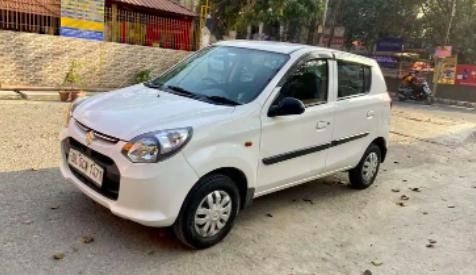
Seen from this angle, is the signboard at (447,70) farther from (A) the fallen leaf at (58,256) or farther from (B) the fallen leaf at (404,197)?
(A) the fallen leaf at (58,256)

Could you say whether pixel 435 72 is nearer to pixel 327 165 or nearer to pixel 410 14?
pixel 410 14

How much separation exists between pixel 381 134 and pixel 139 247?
3439 mm

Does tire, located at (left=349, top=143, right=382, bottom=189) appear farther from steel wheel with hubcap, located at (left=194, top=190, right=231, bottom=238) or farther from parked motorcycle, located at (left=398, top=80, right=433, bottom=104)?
parked motorcycle, located at (left=398, top=80, right=433, bottom=104)

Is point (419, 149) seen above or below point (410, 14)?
below

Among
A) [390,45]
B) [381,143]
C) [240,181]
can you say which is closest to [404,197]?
[381,143]

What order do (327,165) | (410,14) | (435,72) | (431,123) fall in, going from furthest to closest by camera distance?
(410,14) → (435,72) → (431,123) → (327,165)

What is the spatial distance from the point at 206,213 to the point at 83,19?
379 inches

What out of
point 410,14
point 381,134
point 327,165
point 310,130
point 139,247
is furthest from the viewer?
point 410,14

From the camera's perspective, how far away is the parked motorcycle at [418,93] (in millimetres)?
22547

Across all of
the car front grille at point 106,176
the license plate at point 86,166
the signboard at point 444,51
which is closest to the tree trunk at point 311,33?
the signboard at point 444,51

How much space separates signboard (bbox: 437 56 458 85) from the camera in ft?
83.0

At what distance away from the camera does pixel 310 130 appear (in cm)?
471

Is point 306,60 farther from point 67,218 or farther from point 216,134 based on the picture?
point 67,218

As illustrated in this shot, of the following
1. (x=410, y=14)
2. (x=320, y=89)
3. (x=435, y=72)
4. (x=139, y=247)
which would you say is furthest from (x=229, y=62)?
(x=410, y=14)
